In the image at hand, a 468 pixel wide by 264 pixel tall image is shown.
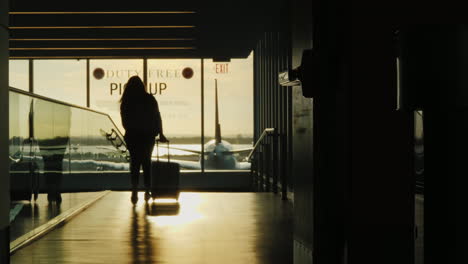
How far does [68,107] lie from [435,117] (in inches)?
232

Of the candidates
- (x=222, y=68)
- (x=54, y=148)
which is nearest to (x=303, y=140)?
(x=54, y=148)

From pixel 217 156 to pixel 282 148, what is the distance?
24.9 feet

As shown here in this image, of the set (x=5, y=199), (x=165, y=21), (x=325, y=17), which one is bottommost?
(x=5, y=199)

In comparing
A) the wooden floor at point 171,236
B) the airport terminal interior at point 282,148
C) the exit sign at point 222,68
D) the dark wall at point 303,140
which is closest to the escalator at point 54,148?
the airport terminal interior at point 282,148

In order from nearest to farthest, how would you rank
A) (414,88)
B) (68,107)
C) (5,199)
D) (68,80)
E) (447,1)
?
(414,88)
(447,1)
(5,199)
(68,107)
(68,80)

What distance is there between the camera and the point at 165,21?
35.9 feet

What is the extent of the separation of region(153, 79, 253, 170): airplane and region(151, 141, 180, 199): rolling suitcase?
7491mm

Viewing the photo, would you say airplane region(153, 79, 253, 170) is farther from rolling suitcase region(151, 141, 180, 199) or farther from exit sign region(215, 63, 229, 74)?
rolling suitcase region(151, 141, 180, 199)

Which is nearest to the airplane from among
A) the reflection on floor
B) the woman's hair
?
the woman's hair

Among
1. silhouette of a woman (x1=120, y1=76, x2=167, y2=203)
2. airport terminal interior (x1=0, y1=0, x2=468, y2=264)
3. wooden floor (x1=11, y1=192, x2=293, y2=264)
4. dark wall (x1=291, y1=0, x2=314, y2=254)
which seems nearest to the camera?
airport terminal interior (x1=0, y1=0, x2=468, y2=264)

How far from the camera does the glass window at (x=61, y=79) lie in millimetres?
16250

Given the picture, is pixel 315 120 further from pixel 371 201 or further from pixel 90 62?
pixel 90 62

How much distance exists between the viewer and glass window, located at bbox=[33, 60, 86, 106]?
16250 millimetres

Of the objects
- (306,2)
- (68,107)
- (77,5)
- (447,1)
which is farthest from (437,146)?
(77,5)
